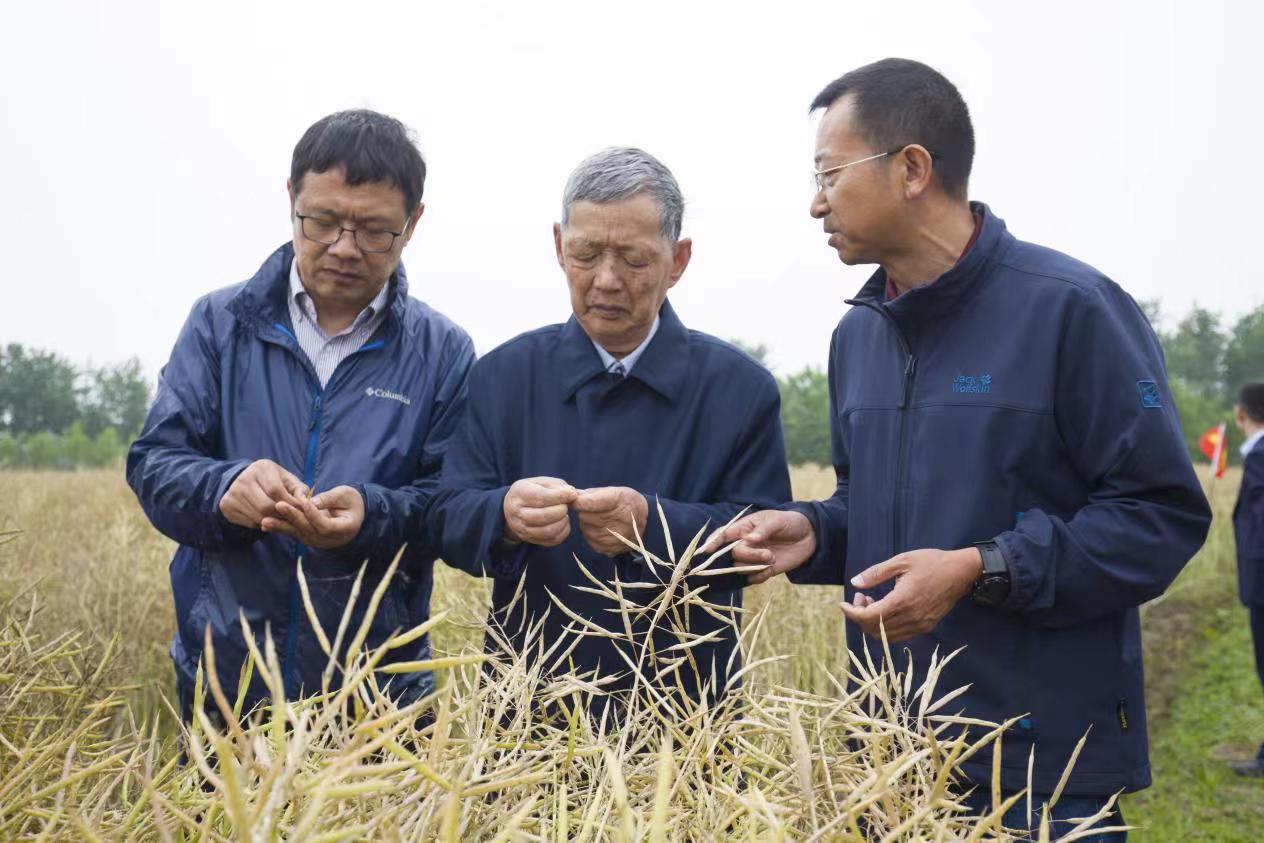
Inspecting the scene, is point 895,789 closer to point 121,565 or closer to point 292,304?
point 292,304

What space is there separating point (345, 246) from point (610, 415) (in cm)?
73

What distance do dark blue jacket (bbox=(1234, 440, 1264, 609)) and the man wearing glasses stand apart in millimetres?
5075

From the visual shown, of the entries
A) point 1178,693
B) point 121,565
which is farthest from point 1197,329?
point 121,565

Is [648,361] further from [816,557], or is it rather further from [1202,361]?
[1202,361]

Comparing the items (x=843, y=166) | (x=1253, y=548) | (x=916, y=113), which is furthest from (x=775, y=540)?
(x=1253, y=548)

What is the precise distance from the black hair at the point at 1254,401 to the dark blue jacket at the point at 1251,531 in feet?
2.90

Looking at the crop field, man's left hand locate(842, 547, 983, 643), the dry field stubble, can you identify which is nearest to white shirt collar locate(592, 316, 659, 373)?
man's left hand locate(842, 547, 983, 643)

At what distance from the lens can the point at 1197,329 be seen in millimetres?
57594

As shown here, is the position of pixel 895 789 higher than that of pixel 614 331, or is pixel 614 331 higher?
pixel 614 331

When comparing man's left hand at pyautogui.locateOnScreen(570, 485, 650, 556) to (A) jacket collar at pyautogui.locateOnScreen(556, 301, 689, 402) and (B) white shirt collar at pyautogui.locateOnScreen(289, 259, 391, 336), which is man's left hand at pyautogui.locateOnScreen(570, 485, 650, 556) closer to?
(A) jacket collar at pyautogui.locateOnScreen(556, 301, 689, 402)

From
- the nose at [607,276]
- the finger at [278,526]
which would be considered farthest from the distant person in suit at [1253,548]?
the finger at [278,526]

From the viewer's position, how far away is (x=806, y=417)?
145 ft

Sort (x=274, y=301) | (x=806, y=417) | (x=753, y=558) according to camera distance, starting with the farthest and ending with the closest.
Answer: (x=806, y=417) < (x=274, y=301) < (x=753, y=558)

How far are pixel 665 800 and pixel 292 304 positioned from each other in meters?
2.17
